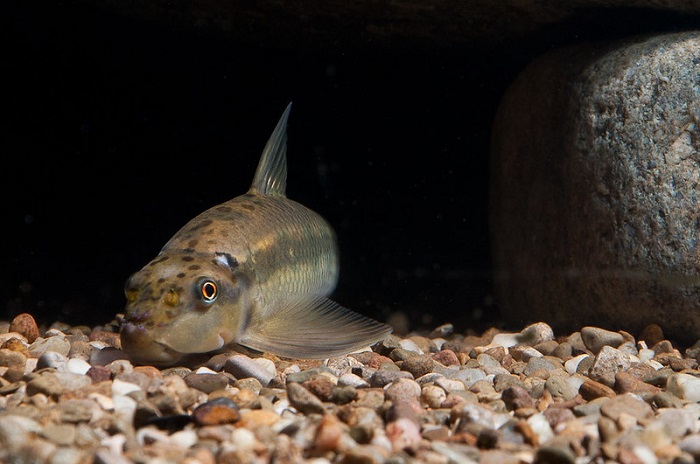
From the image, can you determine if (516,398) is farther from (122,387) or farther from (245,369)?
(122,387)

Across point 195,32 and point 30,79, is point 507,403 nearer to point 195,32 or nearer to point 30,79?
point 195,32

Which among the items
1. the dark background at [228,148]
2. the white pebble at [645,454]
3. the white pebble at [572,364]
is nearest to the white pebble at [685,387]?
the white pebble at [572,364]

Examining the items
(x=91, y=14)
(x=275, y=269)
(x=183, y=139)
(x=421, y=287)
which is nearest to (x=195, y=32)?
(x=91, y=14)

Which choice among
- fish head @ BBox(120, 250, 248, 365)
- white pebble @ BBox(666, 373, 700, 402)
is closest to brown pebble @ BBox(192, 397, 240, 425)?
fish head @ BBox(120, 250, 248, 365)

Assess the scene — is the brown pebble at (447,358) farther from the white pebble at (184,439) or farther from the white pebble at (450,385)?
the white pebble at (184,439)

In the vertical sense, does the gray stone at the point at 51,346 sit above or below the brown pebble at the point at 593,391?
below

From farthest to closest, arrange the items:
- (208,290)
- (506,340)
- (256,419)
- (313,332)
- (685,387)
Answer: (506,340) < (313,332) < (208,290) < (685,387) < (256,419)

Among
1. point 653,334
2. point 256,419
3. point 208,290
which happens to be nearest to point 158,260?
point 208,290
